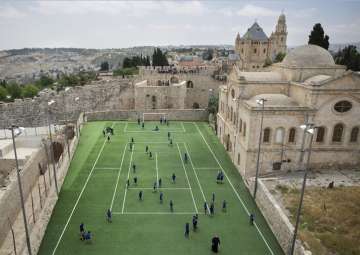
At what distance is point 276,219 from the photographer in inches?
662

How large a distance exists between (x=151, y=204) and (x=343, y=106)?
16162 mm

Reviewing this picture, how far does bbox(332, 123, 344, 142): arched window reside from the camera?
23361 mm

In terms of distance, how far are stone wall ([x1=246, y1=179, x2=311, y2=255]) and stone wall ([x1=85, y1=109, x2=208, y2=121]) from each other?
21.9 m

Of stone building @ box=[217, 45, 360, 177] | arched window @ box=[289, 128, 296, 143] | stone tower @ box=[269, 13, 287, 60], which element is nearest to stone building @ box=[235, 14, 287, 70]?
stone tower @ box=[269, 13, 287, 60]

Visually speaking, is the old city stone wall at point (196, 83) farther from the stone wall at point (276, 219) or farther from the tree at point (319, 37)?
the stone wall at point (276, 219)

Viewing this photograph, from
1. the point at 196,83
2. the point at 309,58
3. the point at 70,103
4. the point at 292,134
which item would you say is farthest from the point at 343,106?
the point at 70,103

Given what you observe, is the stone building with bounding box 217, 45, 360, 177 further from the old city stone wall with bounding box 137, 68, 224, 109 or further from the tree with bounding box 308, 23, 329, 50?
the old city stone wall with bounding box 137, 68, 224, 109

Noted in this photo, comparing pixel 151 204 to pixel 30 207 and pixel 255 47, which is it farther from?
pixel 255 47

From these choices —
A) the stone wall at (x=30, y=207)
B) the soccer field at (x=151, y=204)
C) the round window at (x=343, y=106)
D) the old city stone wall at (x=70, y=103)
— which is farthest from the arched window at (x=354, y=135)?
the old city stone wall at (x=70, y=103)

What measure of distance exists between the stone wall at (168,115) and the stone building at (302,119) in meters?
16.3

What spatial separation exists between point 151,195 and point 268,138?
9837 mm

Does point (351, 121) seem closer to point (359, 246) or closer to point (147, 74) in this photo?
point (359, 246)

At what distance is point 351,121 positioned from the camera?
75.9 ft

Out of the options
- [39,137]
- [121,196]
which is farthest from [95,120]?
[121,196]
